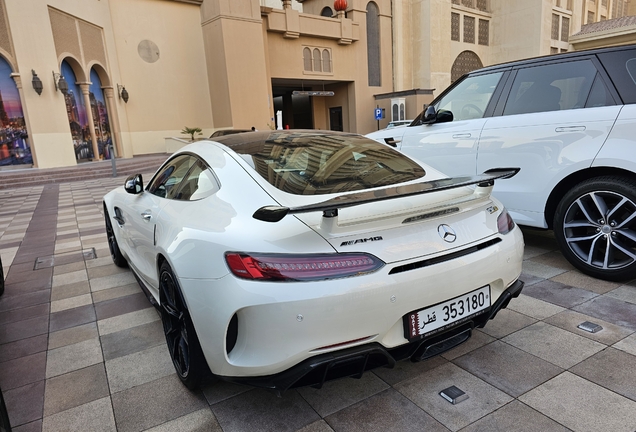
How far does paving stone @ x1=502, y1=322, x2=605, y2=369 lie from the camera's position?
92.8 inches

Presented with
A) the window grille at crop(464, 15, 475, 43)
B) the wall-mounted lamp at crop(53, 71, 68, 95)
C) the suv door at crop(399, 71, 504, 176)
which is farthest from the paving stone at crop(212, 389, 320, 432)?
the window grille at crop(464, 15, 475, 43)

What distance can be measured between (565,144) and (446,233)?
2.18 m

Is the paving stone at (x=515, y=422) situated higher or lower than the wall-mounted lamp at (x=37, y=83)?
lower

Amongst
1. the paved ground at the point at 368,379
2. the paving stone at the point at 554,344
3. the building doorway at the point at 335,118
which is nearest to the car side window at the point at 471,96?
the paved ground at the point at 368,379

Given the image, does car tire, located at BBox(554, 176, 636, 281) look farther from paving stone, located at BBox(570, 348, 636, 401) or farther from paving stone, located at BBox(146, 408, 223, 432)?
paving stone, located at BBox(146, 408, 223, 432)

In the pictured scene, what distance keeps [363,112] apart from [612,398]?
28.4 metres

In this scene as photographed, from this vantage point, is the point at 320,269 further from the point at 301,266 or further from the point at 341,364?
the point at 341,364

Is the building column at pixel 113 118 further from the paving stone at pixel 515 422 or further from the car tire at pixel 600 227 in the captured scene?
the paving stone at pixel 515 422

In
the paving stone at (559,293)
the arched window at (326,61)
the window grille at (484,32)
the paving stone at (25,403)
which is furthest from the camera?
the window grille at (484,32)

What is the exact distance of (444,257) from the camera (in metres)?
1.91

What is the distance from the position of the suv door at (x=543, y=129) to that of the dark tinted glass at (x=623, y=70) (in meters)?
0.08

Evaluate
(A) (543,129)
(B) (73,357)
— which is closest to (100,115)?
(B) (73,357)

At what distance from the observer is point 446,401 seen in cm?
205

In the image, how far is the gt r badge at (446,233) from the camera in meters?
1.94
